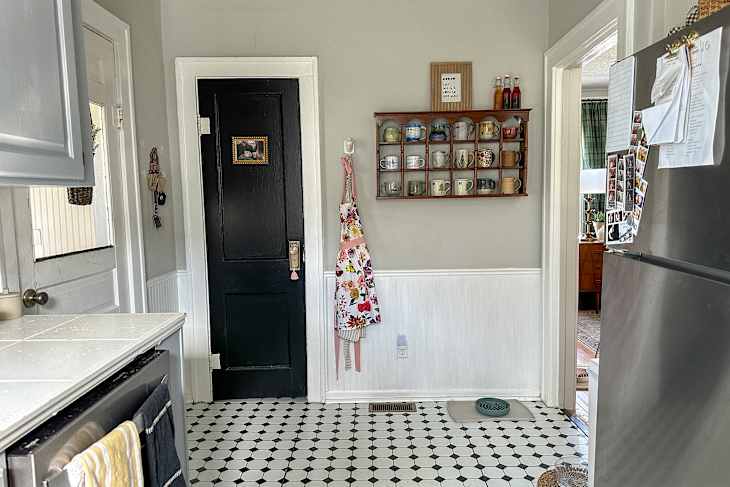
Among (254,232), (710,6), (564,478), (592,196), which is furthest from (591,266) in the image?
(710,6)

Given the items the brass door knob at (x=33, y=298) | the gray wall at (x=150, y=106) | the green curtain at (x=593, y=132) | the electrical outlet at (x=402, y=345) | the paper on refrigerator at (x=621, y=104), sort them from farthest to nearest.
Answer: the green curtain at (x=593, y=132) → the electrical outlet at (x=402, y=345) → the gray wall at (x=150, y=106) → the brass door knob at (x=33, y=298) → the paper on refrigerator at (x=621, y=104)

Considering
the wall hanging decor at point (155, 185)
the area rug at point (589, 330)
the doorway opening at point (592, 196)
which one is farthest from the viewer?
the doorway opening at point (592, 196)

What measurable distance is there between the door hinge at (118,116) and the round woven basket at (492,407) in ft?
8.29

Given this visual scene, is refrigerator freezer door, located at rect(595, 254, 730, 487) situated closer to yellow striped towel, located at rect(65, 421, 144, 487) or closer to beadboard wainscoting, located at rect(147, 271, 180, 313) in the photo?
yellow striped towel, located at rect(65, 421, 144, 487)

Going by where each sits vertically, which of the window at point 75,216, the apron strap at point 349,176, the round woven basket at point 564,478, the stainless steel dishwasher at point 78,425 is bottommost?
the round woven basket at point 564,478

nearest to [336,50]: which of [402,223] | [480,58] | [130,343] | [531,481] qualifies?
[480,58]

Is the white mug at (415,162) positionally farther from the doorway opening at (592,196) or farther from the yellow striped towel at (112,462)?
the doorway opening at (592,196)

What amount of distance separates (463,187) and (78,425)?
7.58 feet

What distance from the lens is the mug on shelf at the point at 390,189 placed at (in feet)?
9.25

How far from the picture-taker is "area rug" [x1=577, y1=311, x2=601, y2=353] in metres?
4.21

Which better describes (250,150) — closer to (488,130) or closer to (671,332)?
(488,130)

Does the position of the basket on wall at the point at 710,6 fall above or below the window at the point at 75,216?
above

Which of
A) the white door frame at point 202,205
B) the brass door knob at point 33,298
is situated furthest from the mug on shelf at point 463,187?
the brass door knob at point 33,298

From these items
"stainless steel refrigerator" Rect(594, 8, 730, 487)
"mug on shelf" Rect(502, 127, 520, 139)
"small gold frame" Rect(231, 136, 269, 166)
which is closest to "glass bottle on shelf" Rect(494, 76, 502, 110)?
"mug on shelf" Rect(502, 127, 520, 139)
